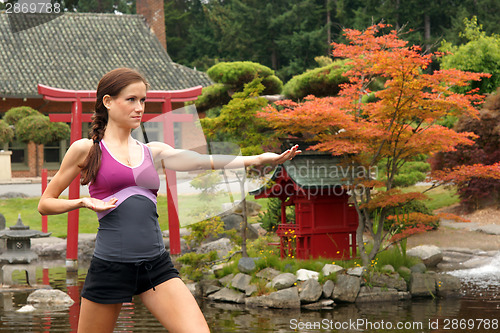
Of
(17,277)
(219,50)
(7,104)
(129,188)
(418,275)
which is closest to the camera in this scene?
(129,188)

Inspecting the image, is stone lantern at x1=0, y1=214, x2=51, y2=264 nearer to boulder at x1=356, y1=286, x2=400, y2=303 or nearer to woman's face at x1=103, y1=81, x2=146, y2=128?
boulder at x1=356, y1=286, x2=400, y2=303

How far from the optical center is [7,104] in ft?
80.3

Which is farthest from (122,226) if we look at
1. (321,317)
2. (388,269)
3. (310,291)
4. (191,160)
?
(388,269)

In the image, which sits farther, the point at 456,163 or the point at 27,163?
the point at 27,163

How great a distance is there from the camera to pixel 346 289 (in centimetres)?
998

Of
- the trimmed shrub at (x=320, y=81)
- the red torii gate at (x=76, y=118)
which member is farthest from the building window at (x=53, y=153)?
the red torii gate at (x=76, y=118)

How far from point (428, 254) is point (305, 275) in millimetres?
5485

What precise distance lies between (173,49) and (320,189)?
104ft

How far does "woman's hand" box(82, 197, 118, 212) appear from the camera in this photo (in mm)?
2724

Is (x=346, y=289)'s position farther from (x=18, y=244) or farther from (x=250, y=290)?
(x=18, y=244)

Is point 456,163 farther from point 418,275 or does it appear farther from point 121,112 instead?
point 121,112

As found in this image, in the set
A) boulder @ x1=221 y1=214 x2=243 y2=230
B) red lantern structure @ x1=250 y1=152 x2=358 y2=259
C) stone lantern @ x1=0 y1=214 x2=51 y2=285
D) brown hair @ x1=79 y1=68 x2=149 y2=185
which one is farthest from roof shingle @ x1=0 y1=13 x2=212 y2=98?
brown hair @ x1=79 y1=68 x2=149 y2=185

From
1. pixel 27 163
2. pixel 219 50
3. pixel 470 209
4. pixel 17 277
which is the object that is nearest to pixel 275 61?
pixel 219 50

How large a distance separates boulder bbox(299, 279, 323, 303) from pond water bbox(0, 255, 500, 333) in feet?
1.16
